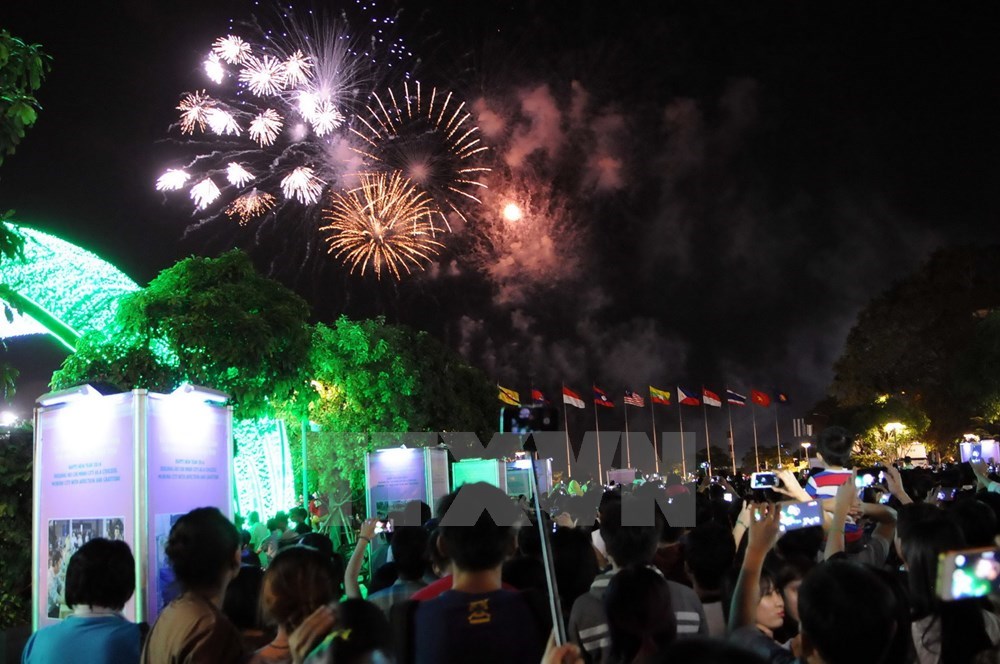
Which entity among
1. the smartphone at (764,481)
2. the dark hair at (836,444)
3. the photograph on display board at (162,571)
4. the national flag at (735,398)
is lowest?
the photograph on display board at (162,571)

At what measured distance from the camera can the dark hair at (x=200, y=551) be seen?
3.76 m

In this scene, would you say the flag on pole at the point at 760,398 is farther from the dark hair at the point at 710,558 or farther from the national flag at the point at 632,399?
the dark hair at the point at 710,558

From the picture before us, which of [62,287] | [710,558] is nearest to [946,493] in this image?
[710,558]

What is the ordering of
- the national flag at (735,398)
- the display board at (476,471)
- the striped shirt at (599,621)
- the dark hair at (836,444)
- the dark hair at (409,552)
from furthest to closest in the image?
the national flag at (735,398) < the display board at (476,471) < the dark hair at (836,444) < the dark hair at (409,552) < the striped shirt at (599,621)

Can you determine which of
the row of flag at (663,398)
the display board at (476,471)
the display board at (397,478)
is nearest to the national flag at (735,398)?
the row of flag at (663,398)

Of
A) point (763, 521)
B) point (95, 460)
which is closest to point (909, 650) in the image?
point (763, 521)

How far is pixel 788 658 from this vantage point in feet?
11.4

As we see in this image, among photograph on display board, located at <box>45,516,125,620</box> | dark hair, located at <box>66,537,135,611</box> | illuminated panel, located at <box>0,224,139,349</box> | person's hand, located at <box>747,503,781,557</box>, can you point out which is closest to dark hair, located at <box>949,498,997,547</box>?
person's hand, located at <box>747,503,781,557</box>

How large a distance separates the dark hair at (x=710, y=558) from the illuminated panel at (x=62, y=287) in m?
12.2

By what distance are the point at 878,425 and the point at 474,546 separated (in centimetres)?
4901

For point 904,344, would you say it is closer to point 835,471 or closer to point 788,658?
point 835,471

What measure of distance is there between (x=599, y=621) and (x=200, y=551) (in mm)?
1785

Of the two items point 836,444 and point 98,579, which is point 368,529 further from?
point 836,444

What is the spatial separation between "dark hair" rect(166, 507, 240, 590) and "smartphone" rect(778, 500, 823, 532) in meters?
3.62
